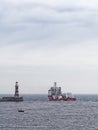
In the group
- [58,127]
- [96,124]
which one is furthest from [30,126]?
[96,124]

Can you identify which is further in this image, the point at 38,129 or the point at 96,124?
the point at 96,124

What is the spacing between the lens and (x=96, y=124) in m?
106

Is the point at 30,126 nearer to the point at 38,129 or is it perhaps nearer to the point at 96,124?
the point at 38,129

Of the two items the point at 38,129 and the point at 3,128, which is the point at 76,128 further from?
the point at 3,128

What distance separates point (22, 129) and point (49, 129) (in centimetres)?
466

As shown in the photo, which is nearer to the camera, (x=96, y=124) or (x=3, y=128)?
(x=3, y=128)

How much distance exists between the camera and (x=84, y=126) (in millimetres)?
101000

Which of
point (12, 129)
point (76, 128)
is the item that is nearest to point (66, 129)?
point (76, 128)

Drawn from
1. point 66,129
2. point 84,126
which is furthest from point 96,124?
point 66,129

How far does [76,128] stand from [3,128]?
508 inches

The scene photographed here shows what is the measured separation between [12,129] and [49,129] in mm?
6380

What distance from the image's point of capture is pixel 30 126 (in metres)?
100

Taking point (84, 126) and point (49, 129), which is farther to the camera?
point (84, 126)

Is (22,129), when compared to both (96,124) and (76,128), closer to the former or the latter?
(76,128)
